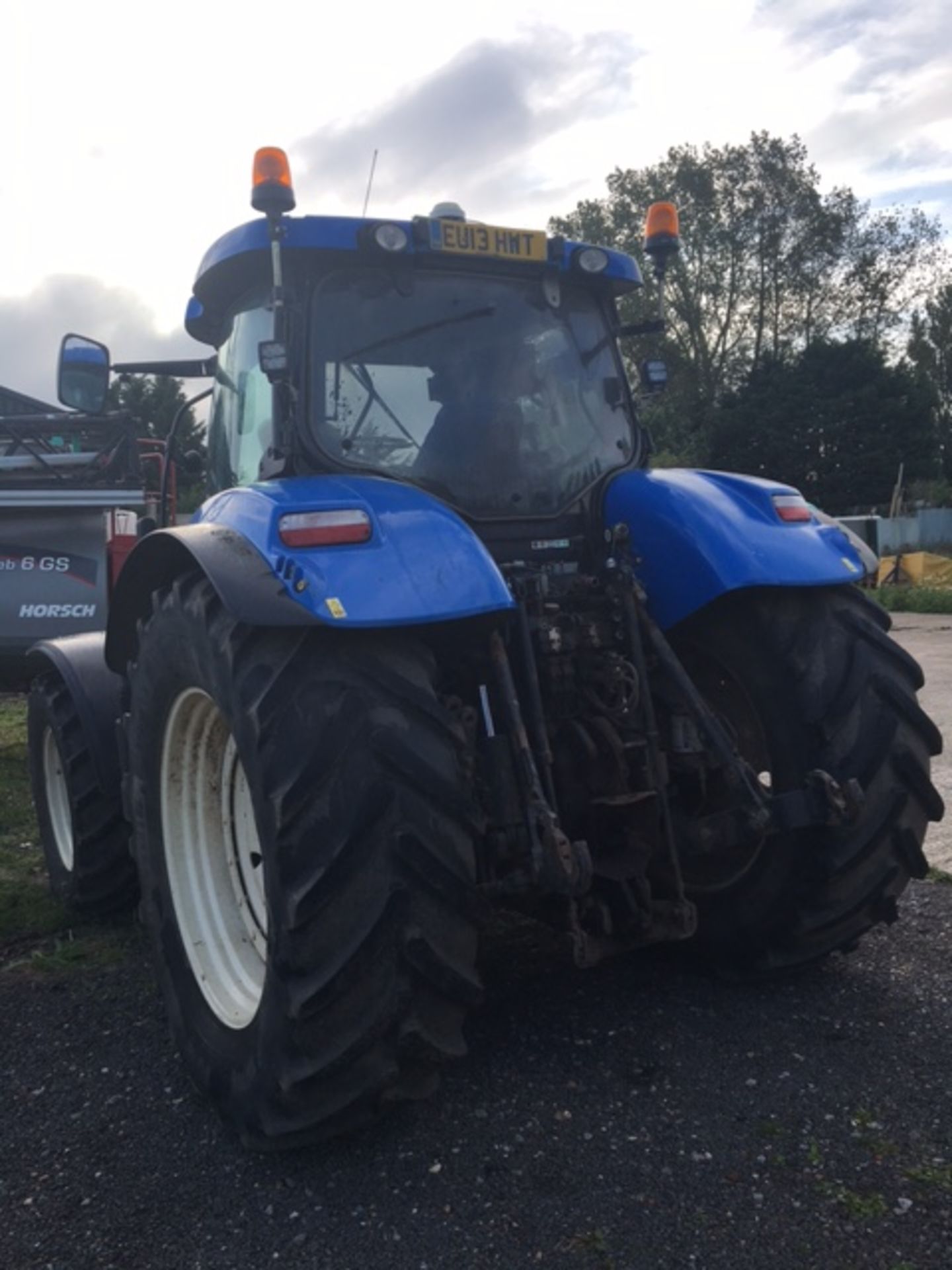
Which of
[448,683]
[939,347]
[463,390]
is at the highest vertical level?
[939,347]

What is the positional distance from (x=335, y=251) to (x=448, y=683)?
4.34 ft

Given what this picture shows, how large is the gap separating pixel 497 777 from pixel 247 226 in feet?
6.12

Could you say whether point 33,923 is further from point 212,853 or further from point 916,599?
point 916,599

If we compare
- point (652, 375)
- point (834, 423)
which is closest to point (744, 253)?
point (834, 423)

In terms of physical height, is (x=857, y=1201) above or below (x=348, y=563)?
below

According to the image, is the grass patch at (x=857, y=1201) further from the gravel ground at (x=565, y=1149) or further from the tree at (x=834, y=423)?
the tree at (x=834, y=423)

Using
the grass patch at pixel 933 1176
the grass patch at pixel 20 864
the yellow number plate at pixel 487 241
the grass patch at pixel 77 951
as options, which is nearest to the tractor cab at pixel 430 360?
the yellow number plate at pixel 487 241

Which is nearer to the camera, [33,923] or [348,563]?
[348,563]

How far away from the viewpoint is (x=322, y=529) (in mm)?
2635

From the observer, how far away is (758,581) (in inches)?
122

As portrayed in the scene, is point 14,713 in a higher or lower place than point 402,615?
lower

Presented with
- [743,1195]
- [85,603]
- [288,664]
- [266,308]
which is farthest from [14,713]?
[743,1195]

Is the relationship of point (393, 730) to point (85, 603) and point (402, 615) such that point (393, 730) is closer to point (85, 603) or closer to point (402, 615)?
point (402, 615)

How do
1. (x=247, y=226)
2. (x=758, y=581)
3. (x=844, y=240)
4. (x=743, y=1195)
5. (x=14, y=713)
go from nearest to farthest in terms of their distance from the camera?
(x=743, y=1195) < (x=758, y=581) < (x=247, y=226) < (x=14, y=713) < (x=844, y=240)
